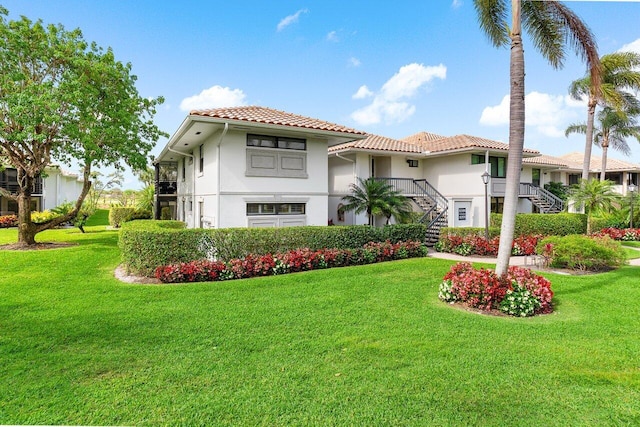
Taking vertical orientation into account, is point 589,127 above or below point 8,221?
above

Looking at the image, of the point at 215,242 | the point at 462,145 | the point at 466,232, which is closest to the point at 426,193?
the point at 462,145

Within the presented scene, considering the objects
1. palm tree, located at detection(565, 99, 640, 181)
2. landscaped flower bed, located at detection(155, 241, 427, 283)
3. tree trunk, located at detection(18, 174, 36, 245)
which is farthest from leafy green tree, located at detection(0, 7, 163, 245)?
palm tree, located at detection(565, 99, 640, 181)

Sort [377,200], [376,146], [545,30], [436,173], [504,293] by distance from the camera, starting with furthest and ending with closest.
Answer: [436,173], [376,146], [377,200], [545,30], [504,293]

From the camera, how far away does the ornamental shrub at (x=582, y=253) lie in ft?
39.3

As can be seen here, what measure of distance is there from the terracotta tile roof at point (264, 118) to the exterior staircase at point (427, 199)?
6.75 metres

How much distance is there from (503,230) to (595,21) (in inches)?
276

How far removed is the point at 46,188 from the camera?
34219 mm

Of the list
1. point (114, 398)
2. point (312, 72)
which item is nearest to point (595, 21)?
point (312, 72)

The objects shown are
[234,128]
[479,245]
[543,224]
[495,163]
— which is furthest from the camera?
[495,163]

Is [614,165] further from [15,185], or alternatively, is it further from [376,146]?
[15,185]

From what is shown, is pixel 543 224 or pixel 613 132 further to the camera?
pixel 613 132

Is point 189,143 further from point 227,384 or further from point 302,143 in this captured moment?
point 227,384

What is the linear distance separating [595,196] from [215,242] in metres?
19.0

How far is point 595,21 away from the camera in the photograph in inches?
389
